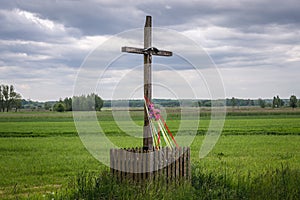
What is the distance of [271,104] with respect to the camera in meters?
103

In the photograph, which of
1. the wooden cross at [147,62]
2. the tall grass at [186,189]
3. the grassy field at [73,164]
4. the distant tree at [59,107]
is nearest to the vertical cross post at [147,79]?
the wooden cross at [147,62]

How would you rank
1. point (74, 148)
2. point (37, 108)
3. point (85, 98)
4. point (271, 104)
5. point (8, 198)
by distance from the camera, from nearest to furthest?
point (85, 98) < point (8, 198) < point (74, 148) < point (37, 108) < point (271, 104)

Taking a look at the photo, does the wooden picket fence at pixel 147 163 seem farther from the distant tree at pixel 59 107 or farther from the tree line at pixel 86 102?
the distant tree at pixel 59 107

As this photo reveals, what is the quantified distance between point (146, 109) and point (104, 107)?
0.91 meters

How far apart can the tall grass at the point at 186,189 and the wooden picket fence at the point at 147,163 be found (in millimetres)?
151

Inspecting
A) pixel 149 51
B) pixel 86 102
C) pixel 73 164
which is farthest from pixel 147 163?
pixel 73 164

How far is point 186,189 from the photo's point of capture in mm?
8414

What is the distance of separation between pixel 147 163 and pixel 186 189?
914mm

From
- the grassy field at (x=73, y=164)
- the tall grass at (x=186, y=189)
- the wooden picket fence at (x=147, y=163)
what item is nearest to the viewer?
the tall grass at (x=186, y=189)

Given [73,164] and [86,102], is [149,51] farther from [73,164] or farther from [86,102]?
[73,164]

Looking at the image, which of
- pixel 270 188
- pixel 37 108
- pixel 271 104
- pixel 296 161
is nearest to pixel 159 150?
pixel 270 188

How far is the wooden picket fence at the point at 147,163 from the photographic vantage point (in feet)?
27.3

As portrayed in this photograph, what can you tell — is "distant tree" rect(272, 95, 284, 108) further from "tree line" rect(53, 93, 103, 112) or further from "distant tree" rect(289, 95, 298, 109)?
"tree line" rect(53, 93, 103, 112)

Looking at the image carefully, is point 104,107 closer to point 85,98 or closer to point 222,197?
point 85,98
